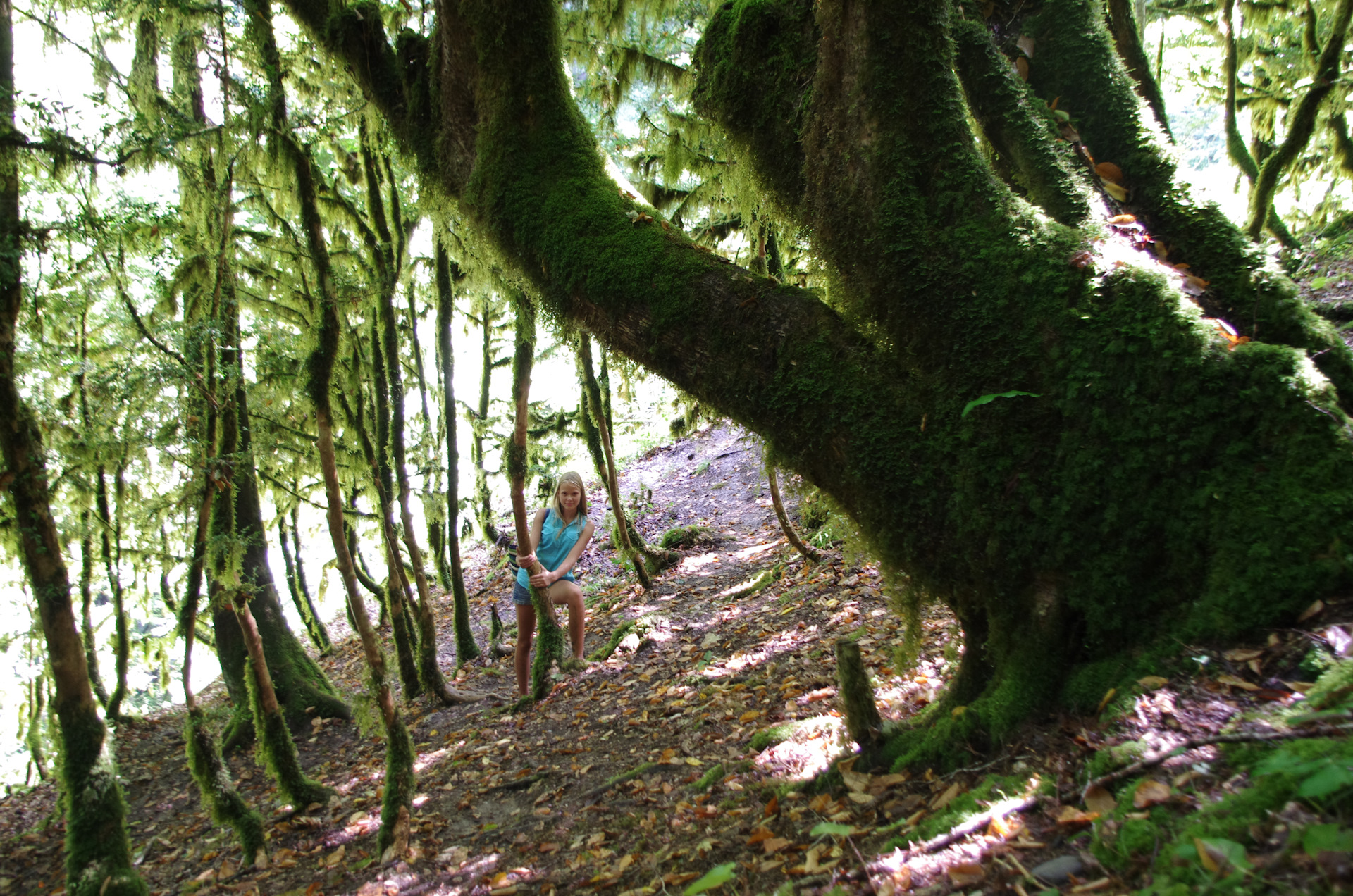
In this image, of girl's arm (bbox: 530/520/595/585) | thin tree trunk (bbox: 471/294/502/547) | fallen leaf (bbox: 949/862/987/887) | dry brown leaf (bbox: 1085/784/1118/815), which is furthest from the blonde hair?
thin tree trunk (bbox: 471/294/502/547)

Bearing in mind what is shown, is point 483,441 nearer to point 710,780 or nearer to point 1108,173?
point 710,780

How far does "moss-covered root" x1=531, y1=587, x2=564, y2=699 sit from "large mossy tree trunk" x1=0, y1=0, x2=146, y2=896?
3265 millimetres

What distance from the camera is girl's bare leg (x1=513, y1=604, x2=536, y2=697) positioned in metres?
6.96

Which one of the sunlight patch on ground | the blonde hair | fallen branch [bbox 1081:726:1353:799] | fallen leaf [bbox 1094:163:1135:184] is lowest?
the sunlight patch on ground

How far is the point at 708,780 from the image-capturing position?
156 inches

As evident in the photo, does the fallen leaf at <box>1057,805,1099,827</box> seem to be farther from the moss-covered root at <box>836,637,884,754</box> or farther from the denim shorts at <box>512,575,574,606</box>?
the denim shorts at <box>512,575,574,606</box>

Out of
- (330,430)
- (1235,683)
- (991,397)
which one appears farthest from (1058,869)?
(330,430)

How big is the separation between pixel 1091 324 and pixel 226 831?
777 cm

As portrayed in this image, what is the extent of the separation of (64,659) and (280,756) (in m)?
1.64

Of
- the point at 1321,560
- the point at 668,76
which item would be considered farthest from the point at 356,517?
the point at 1321,560

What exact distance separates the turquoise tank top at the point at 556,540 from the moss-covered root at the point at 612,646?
46.5 inches

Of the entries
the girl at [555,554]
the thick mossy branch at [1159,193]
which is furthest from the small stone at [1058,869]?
the girl at [555,554]

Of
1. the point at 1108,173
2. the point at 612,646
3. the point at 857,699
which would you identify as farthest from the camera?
the point at 612,646

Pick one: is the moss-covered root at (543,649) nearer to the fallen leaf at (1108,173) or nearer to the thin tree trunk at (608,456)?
the thin tree trunk at (608,456)
